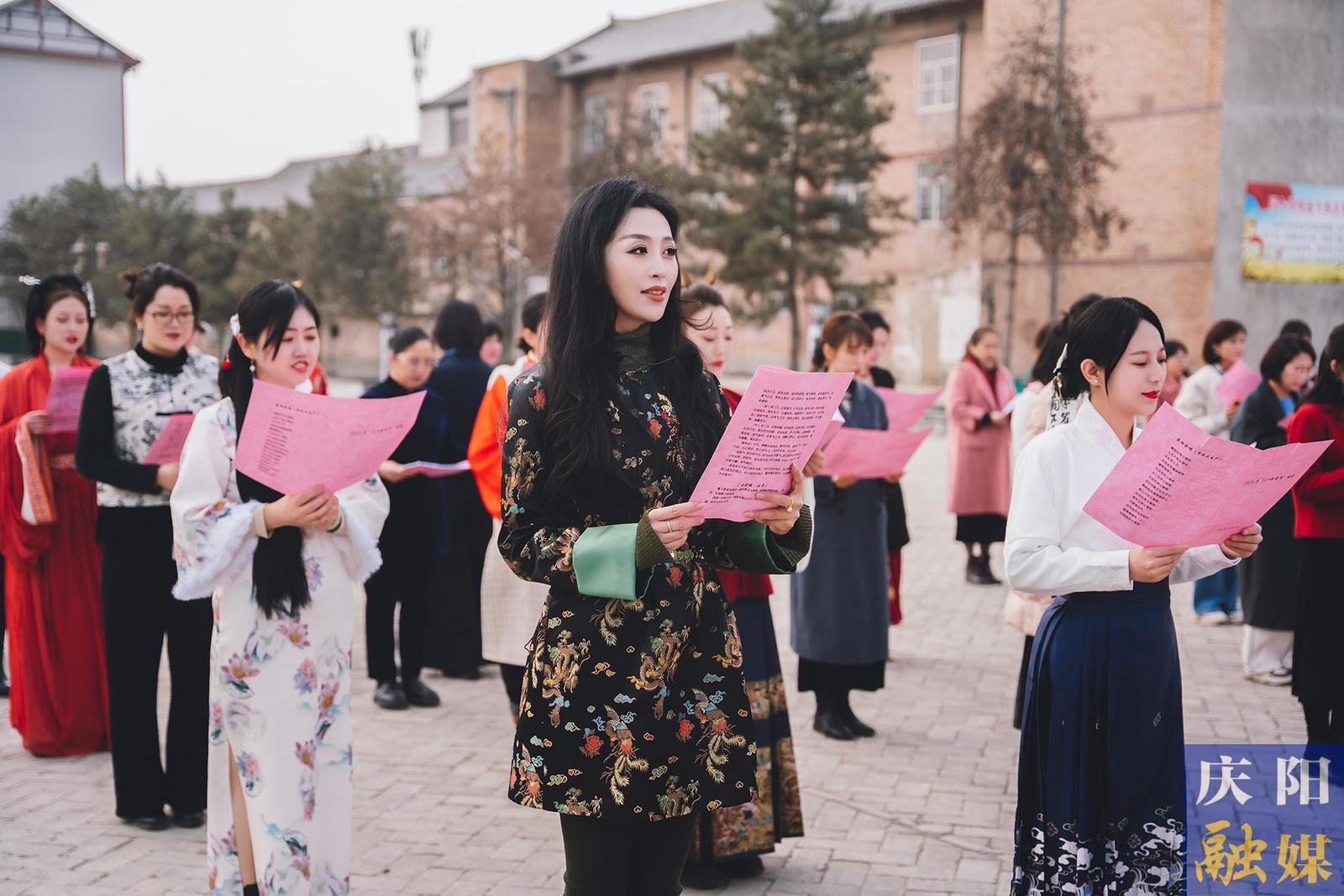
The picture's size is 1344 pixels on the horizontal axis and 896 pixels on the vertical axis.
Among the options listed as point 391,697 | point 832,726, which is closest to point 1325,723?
point 832,726

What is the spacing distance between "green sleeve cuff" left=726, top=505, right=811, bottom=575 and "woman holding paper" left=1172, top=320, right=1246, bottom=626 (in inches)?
241

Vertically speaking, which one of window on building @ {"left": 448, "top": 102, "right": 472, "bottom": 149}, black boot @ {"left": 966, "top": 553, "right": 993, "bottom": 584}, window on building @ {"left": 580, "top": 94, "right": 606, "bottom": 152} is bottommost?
black boot @ {"left": 966, "top": 553, "right": 993, "bottom": 584}

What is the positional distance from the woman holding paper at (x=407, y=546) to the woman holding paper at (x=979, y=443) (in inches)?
172

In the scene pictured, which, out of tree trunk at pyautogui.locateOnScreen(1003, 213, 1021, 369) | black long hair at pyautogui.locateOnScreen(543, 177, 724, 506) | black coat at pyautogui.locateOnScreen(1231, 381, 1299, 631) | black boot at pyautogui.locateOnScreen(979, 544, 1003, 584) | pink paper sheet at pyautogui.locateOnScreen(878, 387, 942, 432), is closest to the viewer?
black long hair at pyautogui.locateOnScreen(543, 177, 724, 506)

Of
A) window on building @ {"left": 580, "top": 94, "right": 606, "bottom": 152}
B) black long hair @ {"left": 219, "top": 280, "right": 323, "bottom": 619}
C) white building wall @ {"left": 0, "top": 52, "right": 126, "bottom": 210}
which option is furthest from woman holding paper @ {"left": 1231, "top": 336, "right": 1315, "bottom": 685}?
window on building @ {"left": 580, "top": 94, "right": 606, "bottom": 152}

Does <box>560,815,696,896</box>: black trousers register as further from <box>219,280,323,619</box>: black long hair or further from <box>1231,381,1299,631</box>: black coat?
<box>1231,381,1299,631</box>: black coat

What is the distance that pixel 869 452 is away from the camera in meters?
4.96

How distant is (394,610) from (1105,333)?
438 cm

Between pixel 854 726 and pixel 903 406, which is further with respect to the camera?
pixel 903 406

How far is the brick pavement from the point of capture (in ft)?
13.3

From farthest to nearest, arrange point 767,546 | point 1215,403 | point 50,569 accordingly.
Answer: point 1215,403 < point 50,569 < point 767,546

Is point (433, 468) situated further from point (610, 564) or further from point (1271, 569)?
point (1271, 569)

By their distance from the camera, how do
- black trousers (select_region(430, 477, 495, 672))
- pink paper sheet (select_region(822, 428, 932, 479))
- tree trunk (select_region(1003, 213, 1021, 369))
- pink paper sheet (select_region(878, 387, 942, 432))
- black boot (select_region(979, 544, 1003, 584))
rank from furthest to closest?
tree trunk (select_region(1003, 213, 1021, 369)) < black boot (select_region(979, 544, 1003, 584)) < black trousers (select_region(430, 477, 495, 672)) < pink paper sheet (select_region(878, 387, 942, 432)) < pink paper sheet (select_region(822, 428, 932, 479))

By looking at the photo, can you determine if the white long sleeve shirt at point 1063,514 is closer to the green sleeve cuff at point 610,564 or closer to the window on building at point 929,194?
the green sleeve cuff at point 610,564
